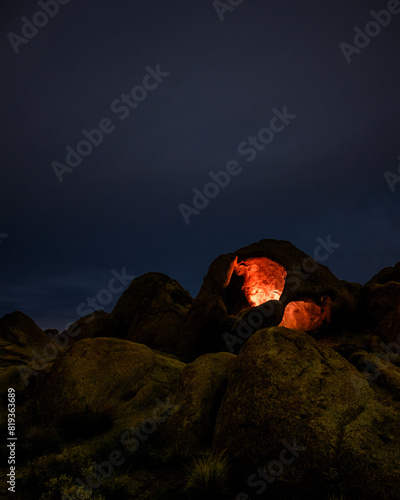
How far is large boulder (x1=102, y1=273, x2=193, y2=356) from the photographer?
2253 centimetres

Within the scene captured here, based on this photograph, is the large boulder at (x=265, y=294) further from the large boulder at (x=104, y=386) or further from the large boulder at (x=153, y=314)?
the large boulder at (x=104, y=386)

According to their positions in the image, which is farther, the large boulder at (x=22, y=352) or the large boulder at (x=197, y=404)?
the large boulder at (x=22, y=352)

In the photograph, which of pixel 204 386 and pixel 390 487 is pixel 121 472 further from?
pixel 390 487

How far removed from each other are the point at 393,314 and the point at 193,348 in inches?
501

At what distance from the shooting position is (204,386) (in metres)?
8.36

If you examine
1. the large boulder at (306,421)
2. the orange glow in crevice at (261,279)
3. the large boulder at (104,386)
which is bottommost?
the large boulder at (306,421)

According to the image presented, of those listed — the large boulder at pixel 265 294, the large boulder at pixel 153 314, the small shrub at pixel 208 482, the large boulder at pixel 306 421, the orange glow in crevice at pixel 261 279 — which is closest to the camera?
the large boulder at pixel 306 421

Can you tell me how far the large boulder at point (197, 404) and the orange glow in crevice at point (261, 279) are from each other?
15.6 metres

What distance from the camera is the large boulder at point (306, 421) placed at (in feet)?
17.4

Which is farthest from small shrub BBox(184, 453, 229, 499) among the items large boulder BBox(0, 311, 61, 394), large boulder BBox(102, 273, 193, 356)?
large boulder BBox(102, 273, 193, 356)

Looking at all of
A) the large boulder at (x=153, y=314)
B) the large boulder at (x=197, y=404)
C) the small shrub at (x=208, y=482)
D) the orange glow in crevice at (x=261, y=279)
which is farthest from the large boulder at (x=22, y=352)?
the orange glow in crevice at (x=261, y=279)

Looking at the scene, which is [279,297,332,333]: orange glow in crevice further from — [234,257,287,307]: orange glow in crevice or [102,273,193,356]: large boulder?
[102,273,193,356]: large boulder

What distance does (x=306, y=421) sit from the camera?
5.93 meters

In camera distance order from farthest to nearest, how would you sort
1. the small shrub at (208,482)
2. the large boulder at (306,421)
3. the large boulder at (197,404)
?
the large boulder at (197,404) → the small shrub at (208,482) → the large boulder at (306,421)
